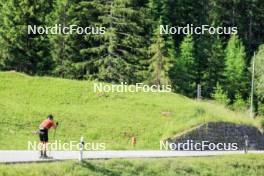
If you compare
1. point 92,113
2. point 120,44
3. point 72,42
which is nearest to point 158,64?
point 120,44

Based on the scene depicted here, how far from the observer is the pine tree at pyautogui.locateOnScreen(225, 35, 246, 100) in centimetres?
7625

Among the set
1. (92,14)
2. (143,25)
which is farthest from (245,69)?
(92,14)

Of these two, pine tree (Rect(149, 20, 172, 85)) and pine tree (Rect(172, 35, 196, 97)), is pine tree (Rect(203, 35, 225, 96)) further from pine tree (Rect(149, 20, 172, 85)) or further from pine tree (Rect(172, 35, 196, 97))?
pine tree (Rect(149, 20, 172, 85))

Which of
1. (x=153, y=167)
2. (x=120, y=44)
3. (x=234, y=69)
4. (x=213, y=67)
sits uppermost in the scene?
(x=120, y=44)

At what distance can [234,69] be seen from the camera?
7656 centimetres

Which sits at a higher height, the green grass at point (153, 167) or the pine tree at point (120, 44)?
the pine tree at point (120, 44)

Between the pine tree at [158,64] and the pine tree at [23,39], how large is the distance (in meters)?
10.7

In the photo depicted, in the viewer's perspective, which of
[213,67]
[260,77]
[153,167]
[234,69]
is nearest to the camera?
[153,167]

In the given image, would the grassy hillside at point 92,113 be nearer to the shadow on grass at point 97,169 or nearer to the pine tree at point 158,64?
the shadow on grass at point 97,169

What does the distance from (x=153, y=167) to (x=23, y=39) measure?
112 ft

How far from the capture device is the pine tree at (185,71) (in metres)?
72.6

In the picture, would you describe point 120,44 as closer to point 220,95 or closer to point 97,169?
point 220,95

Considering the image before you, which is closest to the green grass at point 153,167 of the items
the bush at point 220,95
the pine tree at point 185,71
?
the bush at point 220,95

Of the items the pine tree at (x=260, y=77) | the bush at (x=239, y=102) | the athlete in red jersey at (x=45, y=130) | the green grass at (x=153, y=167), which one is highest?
the pine tree at (x=260, y=77)
